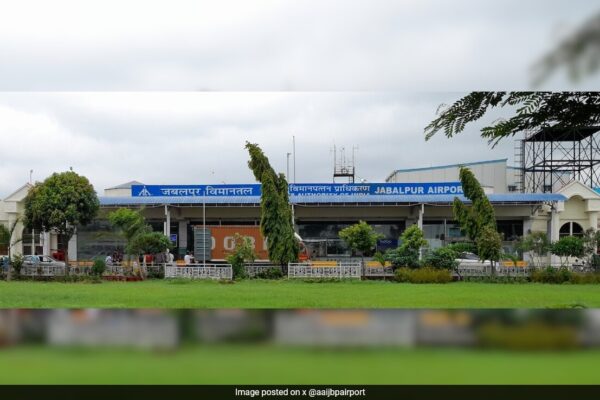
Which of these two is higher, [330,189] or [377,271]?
[330,189]

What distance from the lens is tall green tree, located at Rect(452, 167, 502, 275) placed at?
3504 millimetres

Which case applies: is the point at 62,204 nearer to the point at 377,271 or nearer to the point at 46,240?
the point at 46,240

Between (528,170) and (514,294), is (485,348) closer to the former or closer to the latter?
(514,294)

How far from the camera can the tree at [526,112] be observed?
1146 millimetres

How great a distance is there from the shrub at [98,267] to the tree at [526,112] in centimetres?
330

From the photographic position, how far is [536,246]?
14.1ft

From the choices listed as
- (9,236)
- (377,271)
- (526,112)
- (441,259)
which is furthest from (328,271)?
(526,112)

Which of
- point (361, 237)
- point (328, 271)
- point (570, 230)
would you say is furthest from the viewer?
point (361, 237)

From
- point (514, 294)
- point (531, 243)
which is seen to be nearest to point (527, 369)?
point (514, 294)

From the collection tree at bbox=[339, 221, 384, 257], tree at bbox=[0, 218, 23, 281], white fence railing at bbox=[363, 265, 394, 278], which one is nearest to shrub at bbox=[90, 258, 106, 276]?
tree at bbox=[0, 218, 23, 281]

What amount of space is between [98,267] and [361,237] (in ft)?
8.89

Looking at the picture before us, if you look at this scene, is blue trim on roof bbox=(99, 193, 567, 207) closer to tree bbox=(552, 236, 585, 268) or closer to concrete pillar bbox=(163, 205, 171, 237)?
concrete pillar bbox=(163, 205, 171, 237)

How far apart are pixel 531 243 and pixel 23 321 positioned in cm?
411

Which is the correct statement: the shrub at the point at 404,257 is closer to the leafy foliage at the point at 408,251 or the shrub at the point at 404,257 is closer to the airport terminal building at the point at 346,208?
the leafy foliage at the point at 408,251
